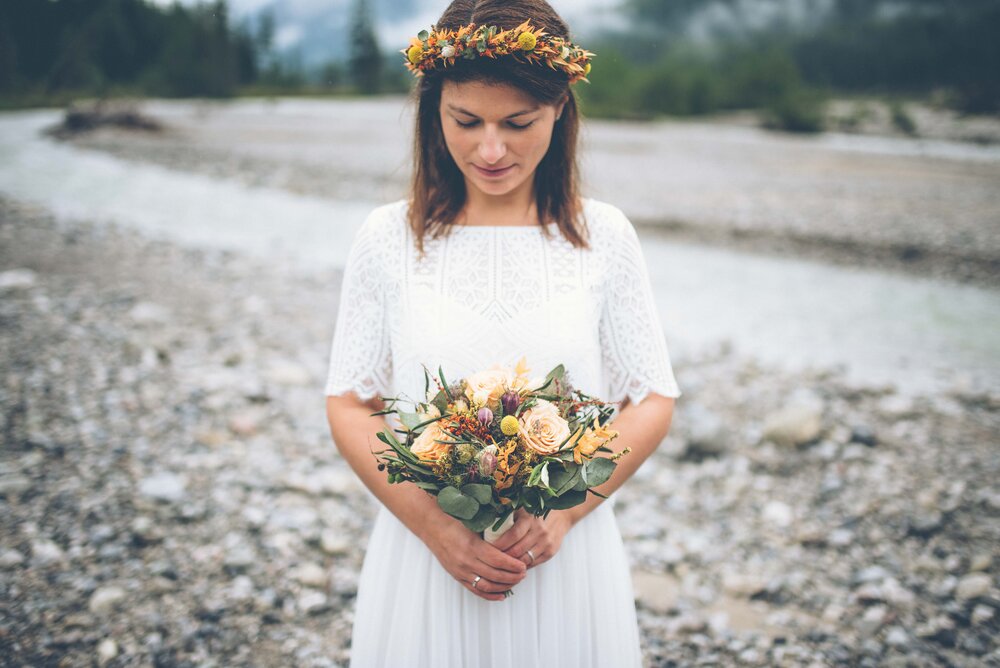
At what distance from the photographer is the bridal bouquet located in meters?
1.56

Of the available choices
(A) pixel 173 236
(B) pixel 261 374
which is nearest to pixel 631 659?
(B) pixel 261 374

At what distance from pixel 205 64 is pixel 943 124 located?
49.4 m

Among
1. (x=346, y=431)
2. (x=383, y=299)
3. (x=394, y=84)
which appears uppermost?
(x=394, y=84)

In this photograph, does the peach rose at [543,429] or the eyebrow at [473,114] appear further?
the eyebrow at [473,114]

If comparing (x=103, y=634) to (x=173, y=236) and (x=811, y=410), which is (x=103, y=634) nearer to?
(x=811, y=410)

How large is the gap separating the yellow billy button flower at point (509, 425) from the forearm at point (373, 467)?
428mm

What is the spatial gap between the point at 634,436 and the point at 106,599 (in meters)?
3.04

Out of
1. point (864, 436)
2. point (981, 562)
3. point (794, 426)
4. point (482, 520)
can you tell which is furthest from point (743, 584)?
point (482, 520)

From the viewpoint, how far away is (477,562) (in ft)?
5.82

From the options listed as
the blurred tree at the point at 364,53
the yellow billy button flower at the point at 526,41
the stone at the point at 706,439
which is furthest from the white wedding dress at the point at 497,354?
the blurred tree at the point at 364,53

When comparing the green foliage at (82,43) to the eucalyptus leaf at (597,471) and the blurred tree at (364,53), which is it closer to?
the eucalyptus leaf at (597,471)

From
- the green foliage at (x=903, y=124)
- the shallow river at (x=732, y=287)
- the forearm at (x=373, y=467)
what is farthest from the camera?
the green foliage at (x=903, y=124)

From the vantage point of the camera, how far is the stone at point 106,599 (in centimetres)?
330

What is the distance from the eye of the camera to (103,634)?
318cm
